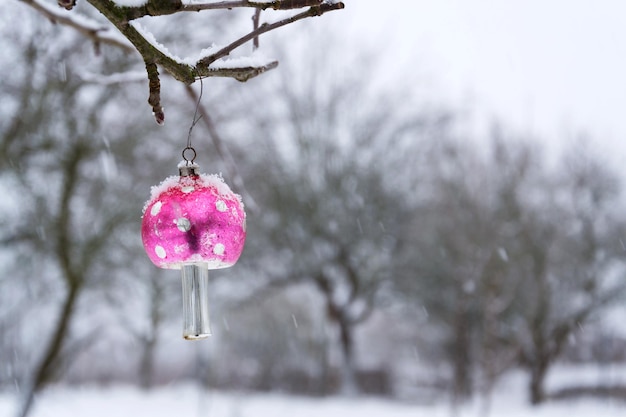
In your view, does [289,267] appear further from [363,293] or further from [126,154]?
[126,154]

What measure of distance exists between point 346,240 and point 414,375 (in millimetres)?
6608

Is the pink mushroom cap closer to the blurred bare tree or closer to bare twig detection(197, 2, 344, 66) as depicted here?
bare twig detection(197, 2, 344, 66)

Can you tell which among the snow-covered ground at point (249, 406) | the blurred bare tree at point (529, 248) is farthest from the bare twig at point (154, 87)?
the blurred bare tree at point (529, 248)

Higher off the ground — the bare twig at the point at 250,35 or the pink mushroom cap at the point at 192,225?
the bare twig at the point at 250,35

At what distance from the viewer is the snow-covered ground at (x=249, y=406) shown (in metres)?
9.68

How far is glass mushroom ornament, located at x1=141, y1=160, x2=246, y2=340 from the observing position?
4.25 ft

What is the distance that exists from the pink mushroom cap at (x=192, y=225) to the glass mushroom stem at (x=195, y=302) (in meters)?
0.02

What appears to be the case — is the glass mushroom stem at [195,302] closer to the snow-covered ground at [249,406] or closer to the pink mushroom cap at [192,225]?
the pink mushroom cap at [192,225]

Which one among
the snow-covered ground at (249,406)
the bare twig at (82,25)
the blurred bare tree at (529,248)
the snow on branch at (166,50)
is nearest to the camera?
the snow on branch at (166,50)

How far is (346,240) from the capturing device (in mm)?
12812

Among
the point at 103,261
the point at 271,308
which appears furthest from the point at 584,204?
the point at 103,261

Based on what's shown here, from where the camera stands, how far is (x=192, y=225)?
4.30 feet

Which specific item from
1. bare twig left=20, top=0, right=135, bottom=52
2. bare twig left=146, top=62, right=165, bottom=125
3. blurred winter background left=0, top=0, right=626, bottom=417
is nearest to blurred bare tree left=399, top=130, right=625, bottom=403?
blurred winter background left=0, top=0, right=626, bottom=417

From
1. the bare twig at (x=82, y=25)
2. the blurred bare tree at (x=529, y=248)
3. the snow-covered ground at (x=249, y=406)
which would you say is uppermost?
the blurred bare tree at (x=529, y=248)
